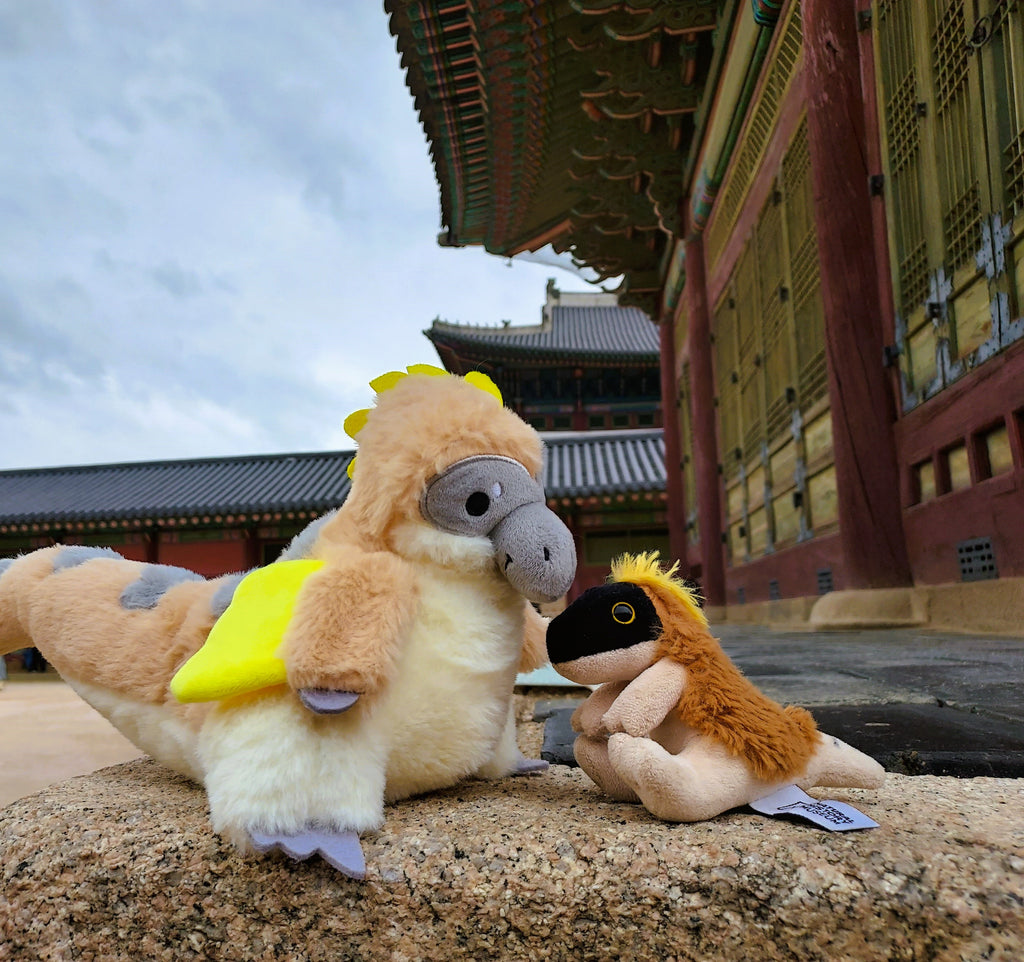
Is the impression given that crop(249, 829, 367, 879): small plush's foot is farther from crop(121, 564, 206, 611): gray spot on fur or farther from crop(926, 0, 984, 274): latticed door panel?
crop(926, 0, 984, 274): latticed door panel

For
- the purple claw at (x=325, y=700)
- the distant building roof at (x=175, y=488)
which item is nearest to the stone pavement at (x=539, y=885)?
the purple claw at (x=325, y=700)

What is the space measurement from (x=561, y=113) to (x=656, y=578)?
6549 millimetres

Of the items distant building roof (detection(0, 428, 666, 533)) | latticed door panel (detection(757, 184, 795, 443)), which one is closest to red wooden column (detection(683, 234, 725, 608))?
latticed door panel (detection(757, 184, 795, 443))

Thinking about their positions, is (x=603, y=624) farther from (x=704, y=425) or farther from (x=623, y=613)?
(x=704, y=425)

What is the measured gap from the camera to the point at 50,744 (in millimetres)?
3527

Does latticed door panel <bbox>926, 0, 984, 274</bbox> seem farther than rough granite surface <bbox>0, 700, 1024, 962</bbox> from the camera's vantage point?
Yes

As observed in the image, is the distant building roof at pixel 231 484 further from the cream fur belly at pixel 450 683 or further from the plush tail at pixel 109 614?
the cream fur belly at pixel 450 683

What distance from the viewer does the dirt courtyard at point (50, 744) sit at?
106 inches

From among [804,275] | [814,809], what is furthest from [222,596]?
[804,275]

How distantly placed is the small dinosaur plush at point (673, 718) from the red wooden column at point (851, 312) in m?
3.36

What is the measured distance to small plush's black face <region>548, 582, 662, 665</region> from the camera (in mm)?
921

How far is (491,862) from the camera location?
0.77m

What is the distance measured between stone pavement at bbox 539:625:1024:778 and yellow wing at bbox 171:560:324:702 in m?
0.78

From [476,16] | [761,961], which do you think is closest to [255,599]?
[761,961]
